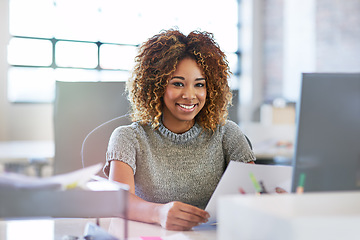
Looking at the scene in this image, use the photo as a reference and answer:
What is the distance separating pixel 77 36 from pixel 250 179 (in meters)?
4.64

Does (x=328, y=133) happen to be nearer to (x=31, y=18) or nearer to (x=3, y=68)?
(x=3, y=68)

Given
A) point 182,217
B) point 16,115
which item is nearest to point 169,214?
point 182,217

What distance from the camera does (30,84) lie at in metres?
5.12

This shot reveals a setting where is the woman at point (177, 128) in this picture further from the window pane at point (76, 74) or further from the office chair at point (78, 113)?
the window pane at point (76, 74)

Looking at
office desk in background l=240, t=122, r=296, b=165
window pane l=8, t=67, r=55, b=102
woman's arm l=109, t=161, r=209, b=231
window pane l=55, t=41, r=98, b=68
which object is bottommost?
office desk in background l=240, t=122, r=296, b=165

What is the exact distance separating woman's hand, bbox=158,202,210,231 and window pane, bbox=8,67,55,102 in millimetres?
4213

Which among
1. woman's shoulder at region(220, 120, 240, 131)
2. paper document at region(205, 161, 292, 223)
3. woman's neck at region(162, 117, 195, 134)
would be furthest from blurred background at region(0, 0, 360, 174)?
paper document at region(205, 161, 292, 223)

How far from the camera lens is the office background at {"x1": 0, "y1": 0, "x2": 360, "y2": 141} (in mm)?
5055

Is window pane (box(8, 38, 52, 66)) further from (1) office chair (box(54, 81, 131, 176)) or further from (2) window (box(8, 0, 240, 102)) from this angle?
(1) office chair (box(54, 81, 131, 176))

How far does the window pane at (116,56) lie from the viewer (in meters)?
5.48

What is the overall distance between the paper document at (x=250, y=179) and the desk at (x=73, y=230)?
121 millimetres

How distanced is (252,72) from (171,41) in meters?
5.07

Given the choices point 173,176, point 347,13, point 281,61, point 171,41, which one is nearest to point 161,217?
point 173,176

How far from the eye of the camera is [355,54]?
5246mm
